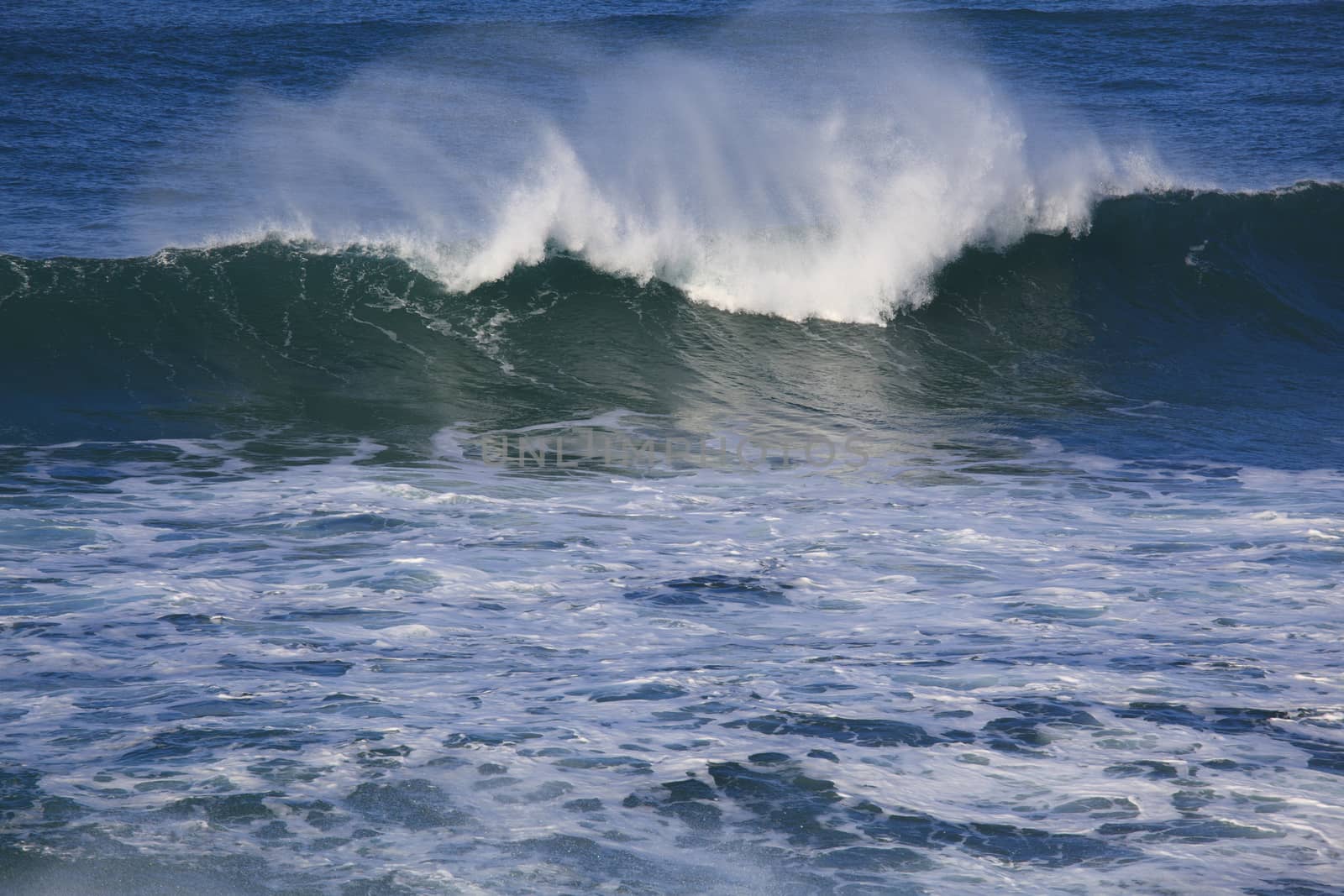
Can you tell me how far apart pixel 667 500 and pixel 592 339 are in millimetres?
4585

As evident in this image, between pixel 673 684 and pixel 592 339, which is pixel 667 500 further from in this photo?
pixel 592 339

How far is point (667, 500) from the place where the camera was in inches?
295

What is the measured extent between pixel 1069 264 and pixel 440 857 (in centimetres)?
1167

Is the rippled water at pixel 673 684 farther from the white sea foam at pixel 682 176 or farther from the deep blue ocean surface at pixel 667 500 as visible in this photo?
the white sea foam at pixel 682 176

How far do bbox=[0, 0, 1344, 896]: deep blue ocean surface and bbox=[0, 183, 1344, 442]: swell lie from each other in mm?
66

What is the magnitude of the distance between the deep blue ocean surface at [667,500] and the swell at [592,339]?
0.07 m

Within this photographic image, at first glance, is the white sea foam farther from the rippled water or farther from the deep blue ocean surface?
the rippled water

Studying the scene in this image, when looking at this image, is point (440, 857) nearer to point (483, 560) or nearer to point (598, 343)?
point (483, 560)

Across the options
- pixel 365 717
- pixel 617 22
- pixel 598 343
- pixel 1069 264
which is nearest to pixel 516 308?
pixel 598 343

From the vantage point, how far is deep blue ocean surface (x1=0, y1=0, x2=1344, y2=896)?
3.84 m

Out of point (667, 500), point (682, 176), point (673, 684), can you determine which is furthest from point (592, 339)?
point (673, 684)

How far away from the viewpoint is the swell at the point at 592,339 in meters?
10.1

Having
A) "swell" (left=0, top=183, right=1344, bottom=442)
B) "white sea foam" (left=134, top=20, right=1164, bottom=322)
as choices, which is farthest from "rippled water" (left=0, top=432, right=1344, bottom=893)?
"white sea foam" (left=134, top=20, right=1164, bottom=322)

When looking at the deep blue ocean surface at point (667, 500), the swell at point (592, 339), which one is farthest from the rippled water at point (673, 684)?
the swell at point (592, 339)
